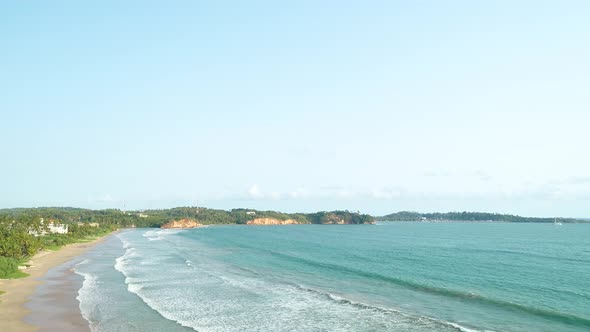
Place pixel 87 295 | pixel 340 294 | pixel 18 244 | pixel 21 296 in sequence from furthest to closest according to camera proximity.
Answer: pixel 18 244, pixel 87 295, pixel 340 294, pixel 21 296

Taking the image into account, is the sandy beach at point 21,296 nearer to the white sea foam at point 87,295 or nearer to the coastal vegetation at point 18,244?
the white sea foam at point 87,295

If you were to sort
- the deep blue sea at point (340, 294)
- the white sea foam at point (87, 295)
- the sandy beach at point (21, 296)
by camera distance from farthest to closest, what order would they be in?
the white sea foam at point (87, 295)
the deep blue sea at point (340, 294)
the sandy beach at point (21, 296)

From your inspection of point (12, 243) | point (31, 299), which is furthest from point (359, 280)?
point (12, 243)

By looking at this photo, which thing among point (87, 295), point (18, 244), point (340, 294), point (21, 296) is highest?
point (18, 244)

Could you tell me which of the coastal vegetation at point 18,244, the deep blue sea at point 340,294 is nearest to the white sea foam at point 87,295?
the deep blue sea at point 340,294

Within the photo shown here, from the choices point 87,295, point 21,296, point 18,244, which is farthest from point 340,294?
point 18,244

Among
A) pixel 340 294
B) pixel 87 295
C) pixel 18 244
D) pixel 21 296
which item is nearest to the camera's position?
pixel 21 296

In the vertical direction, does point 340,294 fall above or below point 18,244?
below

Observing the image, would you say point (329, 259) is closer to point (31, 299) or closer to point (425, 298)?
point (425, 298)

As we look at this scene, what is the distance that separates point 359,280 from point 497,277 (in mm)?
15566

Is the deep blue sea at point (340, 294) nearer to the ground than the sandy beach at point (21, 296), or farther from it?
farther from it

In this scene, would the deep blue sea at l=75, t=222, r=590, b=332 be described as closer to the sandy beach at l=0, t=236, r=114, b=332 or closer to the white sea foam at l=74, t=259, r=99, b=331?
the white sea foam at l=74, t=259, r=99, b=331

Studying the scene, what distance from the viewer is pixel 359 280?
169 ft

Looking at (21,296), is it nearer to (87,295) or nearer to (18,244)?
(87,295)
